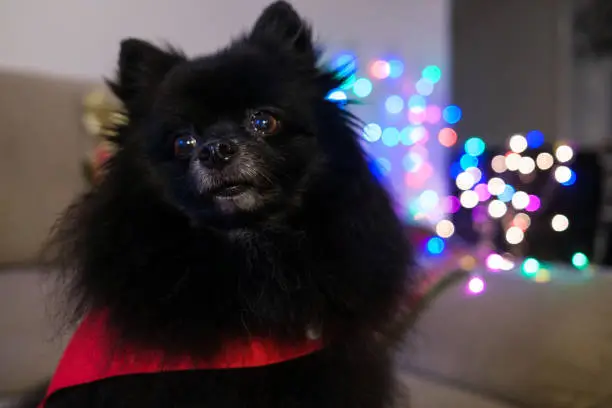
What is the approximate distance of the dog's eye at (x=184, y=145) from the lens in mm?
1108

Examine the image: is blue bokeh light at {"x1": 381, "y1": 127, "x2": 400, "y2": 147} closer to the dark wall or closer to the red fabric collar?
the dark wall

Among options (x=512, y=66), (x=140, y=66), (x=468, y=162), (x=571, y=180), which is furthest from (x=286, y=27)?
(x=512, y=66)

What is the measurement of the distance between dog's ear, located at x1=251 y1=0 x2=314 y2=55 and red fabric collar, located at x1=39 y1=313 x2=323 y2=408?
576 millimetres

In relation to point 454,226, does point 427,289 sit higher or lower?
higher

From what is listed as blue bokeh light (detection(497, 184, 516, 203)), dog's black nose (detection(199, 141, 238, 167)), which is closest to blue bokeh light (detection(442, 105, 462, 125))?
blue bokeh light (detection(497, 184, 516, 203))

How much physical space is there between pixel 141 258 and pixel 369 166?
47cm

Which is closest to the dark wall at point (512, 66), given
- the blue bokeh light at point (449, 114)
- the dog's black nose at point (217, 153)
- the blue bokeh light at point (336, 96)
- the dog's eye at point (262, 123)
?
the blue bokeh light at point (449, 114)

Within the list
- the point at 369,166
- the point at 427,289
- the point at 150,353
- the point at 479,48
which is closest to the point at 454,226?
the point at 479,48

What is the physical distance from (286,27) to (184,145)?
331 mm

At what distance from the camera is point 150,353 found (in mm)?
1035

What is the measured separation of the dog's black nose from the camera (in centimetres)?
104

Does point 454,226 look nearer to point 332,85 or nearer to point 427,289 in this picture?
point 427,289

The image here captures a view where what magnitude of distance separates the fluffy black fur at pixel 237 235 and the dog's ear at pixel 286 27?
0.01 metres

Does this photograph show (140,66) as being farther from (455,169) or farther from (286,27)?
(455,169)
